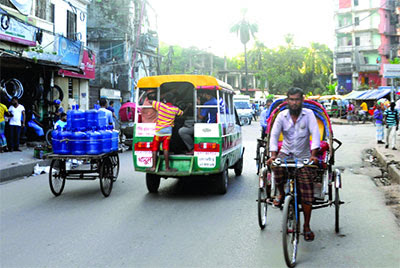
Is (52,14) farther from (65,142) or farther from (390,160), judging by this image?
(390,160)

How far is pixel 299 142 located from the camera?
17.2 ft

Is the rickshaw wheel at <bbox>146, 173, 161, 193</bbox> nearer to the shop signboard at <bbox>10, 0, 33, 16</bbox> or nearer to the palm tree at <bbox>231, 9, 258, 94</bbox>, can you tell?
the shop signboard at <bbox>10, 0, 33, 16</bbox>

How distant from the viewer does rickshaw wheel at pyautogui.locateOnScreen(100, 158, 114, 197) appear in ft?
28.1

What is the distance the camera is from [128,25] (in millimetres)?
37406

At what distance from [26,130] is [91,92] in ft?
35.3

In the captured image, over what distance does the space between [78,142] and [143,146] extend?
3.96ft

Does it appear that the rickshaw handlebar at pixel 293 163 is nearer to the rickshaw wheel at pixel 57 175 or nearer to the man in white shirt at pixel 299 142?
the man in white shirt at pixel 299 142

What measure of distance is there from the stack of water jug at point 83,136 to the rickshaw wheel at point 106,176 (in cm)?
25

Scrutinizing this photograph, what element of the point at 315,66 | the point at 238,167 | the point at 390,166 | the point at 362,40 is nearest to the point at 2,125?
the point at 238,167

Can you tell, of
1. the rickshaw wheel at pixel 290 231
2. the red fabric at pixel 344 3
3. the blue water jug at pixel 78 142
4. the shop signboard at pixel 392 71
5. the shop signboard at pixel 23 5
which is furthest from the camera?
the red fabric at pixel 344 3

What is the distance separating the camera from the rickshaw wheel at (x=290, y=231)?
4.56 meters

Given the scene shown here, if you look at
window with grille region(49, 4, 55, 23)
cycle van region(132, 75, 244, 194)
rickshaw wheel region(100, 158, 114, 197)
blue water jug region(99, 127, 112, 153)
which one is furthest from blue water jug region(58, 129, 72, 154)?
window with grille region(49, 4, 55, 23)

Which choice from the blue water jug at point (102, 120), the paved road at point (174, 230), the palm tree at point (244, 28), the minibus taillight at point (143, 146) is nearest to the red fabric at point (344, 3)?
the palm tree at point (244, 28)

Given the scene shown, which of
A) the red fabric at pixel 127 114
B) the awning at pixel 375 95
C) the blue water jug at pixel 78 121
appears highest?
the awning at pixel 375 95
